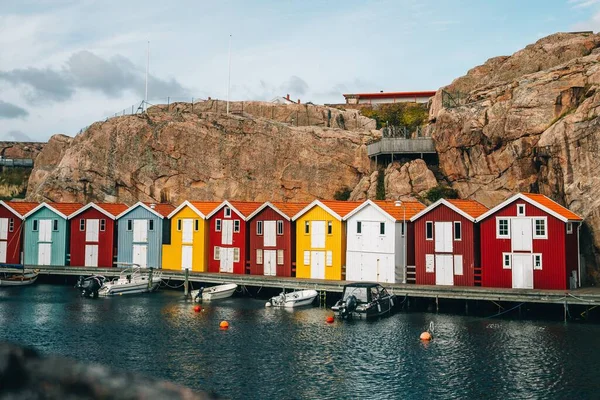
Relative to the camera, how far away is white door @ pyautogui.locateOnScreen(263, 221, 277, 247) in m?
61.8

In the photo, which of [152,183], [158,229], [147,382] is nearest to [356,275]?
[158,229]

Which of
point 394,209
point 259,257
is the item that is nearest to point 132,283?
point 259,257

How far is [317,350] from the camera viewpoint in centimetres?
3650

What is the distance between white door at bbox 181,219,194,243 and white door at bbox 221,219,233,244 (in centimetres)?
373

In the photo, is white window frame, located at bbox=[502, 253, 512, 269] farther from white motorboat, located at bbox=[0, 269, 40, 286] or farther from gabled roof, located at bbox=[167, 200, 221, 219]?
white motorboat, located at bbox=[0, 269, 40, 286]

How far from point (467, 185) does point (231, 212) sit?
30.1 meters

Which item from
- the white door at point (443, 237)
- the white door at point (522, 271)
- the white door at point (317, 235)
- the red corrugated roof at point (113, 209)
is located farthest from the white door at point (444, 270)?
the red corrugated roof at point (113, 209)

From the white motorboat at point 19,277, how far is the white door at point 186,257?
16.4m

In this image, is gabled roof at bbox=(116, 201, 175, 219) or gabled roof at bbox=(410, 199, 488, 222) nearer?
gabled roof at bbox=(410, 199, 488, 222)

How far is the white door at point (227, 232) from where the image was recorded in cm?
6425

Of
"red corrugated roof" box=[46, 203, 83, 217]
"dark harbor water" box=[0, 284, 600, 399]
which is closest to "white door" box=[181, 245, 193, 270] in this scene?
"dark harbor water" box=[0, 284, 600, 399]

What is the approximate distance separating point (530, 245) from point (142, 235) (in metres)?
40.7

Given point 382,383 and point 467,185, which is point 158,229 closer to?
point 467,185

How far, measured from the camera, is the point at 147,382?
3.11 metres
